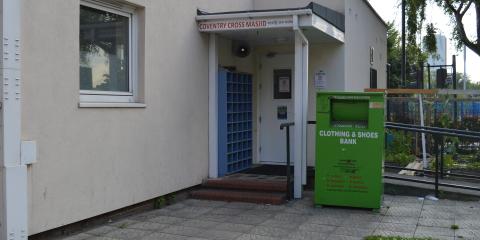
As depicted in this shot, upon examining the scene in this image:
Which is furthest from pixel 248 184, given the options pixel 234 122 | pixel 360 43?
pixel 360 43

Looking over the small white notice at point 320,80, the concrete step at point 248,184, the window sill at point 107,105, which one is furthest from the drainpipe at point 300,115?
the window sill at point 107,105

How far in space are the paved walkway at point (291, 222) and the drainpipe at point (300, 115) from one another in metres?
0.42

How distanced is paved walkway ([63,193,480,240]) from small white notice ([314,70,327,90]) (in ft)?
8.87

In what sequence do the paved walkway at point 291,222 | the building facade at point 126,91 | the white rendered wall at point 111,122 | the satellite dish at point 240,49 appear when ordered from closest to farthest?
1. the building facade at point 126,91
2. the white rendered wall at point 111,122
3. the paved walkway at point 291,222
4. the satellite dish at point 240,49

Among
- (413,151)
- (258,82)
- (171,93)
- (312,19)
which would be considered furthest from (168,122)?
(413,151)

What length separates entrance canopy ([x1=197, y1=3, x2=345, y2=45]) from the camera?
7836 millimetres

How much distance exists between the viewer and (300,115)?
8219 mm

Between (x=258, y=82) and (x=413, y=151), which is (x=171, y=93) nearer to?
(x=258, y=82)

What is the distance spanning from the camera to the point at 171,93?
770 centimetres

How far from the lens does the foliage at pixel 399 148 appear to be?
37.6ft

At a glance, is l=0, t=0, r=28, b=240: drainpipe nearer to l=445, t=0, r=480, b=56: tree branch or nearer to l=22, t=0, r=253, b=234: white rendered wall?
l=22, t=0, r=253, b=234: white rendered wall

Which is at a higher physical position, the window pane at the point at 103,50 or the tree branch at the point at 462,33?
the tree branch at the point at 462,33

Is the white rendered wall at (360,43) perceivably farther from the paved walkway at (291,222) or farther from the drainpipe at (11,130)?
the drainpipe at (11,130)

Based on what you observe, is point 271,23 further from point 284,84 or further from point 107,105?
point 107,105
